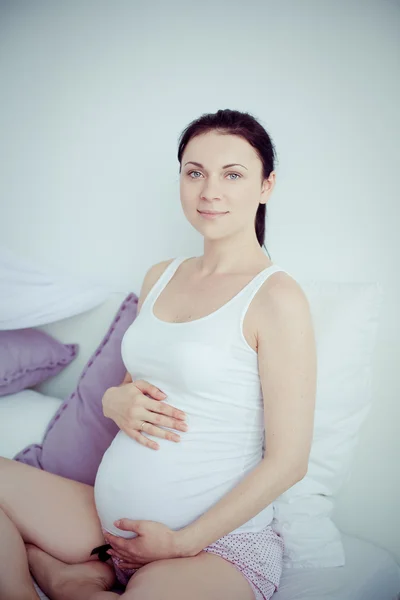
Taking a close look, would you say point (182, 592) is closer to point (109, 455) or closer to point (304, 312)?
point (109, 455)

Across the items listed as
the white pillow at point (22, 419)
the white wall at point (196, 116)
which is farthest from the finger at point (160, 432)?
the white wall at point (196, 116)

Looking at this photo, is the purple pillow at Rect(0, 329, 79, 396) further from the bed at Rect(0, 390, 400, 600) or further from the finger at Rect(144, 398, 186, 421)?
the finger at Rect(144, 398, 186, 421)

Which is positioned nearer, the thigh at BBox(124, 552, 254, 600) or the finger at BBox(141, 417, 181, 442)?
the thigh at BBox(124, 552, 254, 600)

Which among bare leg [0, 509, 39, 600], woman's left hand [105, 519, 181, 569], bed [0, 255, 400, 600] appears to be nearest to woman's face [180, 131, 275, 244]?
bed [0, 255, 400, 600]

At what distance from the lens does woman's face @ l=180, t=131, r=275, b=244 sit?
107cm

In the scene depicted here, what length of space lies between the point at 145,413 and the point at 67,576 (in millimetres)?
356

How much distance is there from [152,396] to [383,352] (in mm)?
662

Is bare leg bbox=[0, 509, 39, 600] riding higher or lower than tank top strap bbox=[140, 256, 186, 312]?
lower

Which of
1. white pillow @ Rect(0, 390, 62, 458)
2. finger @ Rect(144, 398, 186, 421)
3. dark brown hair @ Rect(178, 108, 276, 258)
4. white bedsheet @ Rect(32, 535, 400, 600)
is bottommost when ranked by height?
white bedsheet @ Rect(32, 535, 400, 600)

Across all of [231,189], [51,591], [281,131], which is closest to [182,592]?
[51,591]

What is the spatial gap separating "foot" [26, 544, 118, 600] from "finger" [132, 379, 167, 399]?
0.38 meters

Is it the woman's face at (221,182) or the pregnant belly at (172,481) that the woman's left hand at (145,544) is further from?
the woman's face at (221,182)

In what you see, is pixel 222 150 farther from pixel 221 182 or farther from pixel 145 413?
pixel 145 413

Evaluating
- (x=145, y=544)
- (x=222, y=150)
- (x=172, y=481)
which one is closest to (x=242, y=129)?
(x=222, y=150)
